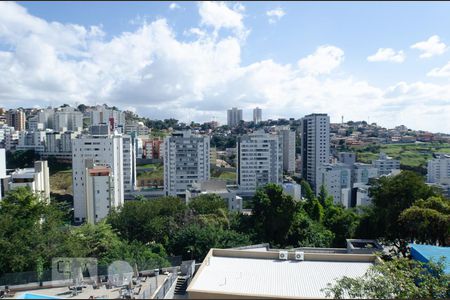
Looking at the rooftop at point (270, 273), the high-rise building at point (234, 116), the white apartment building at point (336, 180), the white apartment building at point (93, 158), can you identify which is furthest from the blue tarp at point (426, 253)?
the high-rise building at point (234, 116)

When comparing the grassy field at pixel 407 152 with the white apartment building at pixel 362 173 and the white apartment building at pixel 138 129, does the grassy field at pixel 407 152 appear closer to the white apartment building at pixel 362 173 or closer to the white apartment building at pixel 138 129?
the white apartment building at pixel 362 173

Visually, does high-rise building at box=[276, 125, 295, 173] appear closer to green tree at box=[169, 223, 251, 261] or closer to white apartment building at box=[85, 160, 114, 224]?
white apartment building at box=[85, 160, 114, 224]

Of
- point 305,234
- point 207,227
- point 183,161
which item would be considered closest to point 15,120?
point 183,161

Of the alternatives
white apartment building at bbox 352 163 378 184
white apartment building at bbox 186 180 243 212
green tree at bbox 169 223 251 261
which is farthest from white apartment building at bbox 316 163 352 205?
green tree at bbox 169 223 251 261

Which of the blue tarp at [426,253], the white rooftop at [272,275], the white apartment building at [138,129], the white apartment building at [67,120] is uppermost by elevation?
the white apartment building at [67,120]

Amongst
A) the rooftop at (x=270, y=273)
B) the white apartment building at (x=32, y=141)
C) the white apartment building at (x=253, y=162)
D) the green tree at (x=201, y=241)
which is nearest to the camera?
the rooftop at (x=270, y=273)

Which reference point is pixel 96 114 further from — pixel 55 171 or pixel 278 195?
pixel 278 195

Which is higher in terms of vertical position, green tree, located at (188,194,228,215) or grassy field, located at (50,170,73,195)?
green tree, located at (188,194,228,215)

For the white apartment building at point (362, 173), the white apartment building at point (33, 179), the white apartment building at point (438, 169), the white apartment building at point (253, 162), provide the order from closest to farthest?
the white apartment building at point (33, 179), the white apartment building at point (253, 162), the white apartment building at point (438, 169), the white apartment building at point (362, 173)

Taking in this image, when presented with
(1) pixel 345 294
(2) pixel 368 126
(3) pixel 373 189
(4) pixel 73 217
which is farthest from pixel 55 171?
(2) pixel 368 126
